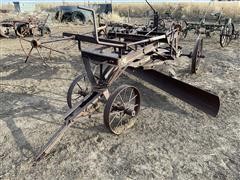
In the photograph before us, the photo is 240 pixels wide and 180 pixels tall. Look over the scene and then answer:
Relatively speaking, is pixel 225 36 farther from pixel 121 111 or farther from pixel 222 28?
pixel 121 111

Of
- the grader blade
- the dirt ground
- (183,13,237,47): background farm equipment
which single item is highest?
(183,13,237,47): background farm equipment

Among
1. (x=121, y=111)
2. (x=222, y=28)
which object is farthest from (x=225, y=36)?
(x=121, y=111)

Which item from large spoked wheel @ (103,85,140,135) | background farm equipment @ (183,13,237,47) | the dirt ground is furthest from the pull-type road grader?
background farm equipment @ (183,13,237,47)

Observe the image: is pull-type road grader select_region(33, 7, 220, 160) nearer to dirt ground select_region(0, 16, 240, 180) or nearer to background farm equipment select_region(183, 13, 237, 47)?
dirt ground select_region(0, 16, 240, 180)

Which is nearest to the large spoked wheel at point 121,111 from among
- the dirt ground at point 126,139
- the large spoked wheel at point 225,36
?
the dirt ground at point 126,139

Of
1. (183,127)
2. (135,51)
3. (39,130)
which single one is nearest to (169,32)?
(135,51)

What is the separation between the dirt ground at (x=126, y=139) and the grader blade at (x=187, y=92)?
0.15 meters

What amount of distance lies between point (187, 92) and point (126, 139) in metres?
1.81

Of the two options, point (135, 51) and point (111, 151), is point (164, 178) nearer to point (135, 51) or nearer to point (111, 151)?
point (111, 151)

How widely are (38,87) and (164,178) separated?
159 inches

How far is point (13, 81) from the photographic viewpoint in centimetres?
677

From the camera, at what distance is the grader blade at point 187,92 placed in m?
4.83

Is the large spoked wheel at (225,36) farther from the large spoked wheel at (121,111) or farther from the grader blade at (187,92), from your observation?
the large spoked wheel at (121,111)

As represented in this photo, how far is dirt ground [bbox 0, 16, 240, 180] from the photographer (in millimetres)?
3496
